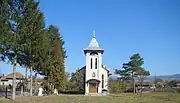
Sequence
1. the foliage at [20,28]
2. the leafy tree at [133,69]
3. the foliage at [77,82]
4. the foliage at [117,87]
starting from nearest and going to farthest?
the foliage at [20,28]
the foliage at [77,82]
the foliage at [117,87]
the leafy tree at [133,69]

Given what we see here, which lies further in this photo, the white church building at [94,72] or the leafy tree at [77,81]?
the leafy tree at [77,81]

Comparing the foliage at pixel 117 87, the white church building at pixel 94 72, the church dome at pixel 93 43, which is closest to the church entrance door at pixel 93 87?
the white church building at pixel 94 72

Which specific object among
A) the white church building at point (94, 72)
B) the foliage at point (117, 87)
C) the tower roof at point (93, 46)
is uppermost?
the tower roof at point (93, 46)

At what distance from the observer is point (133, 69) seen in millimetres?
→ 82000

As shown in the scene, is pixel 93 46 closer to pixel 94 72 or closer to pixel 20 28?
pixel 94 72

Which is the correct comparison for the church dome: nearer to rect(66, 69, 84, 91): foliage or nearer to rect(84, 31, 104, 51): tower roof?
rect(84, 31, 104, 51): tower roof

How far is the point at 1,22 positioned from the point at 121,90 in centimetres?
4866

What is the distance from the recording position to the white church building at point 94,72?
66125 millimetres

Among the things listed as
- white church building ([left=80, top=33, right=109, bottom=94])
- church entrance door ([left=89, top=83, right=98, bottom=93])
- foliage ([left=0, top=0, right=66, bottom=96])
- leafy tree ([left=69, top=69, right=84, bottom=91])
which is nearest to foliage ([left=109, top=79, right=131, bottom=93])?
white church building ([left=80, top=33, right=109, bottom=94])

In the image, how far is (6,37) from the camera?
29.4m

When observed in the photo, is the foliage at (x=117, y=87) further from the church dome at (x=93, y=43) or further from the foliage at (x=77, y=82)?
the church dome at (x=93, y=43)

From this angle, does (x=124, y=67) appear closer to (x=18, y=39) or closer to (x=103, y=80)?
(x=103, y=80)

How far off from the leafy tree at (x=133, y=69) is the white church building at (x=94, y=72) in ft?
51.1

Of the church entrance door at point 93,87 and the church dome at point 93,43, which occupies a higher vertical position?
the church dome at point 93,43
